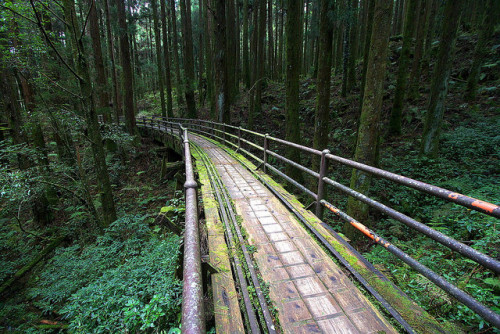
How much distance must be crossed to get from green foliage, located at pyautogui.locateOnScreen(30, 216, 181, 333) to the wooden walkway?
1085 mm

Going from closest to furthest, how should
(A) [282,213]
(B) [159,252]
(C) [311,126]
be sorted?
1. (B) [159,252]
2. (A) [282,213]
3. (C) [311,126]

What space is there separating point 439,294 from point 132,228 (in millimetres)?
6569

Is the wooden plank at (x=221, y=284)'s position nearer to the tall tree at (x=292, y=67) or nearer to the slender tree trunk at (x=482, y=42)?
the tall tree at (x=292, y=67)

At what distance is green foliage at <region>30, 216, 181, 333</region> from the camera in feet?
8.02

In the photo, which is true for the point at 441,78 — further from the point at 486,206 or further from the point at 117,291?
the point at 117,291

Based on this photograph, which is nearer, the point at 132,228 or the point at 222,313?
the point at 222,313

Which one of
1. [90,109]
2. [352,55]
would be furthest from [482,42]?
[90,109]

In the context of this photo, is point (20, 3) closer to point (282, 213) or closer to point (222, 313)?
point (282, 213)

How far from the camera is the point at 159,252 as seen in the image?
12.4ft

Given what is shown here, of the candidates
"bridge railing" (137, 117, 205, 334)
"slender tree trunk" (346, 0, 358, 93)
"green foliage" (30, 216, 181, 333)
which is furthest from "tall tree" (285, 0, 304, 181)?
"slender tree trunk" (346, 0, 358, 93)

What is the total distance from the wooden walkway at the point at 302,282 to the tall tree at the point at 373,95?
2.18 meters

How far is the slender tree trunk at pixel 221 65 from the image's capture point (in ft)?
37.7

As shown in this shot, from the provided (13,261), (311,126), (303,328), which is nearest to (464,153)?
(311,126)

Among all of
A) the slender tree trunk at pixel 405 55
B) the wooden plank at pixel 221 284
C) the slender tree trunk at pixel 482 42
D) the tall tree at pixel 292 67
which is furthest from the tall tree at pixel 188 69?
the slender tree trunk at pixel 482 42
